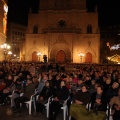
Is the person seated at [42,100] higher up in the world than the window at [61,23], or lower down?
lower down

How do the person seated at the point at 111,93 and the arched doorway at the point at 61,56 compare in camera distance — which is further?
the arched doorway at the point at 61,56

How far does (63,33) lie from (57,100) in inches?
1625

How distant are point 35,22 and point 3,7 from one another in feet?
54.3

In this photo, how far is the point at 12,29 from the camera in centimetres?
9388

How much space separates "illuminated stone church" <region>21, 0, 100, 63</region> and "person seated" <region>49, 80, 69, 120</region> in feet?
128

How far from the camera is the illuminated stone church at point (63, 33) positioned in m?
50.1

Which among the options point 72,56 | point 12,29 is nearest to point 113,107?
point 72,56

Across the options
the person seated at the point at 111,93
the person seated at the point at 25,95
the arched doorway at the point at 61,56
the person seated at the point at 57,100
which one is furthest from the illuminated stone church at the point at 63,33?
the person seated at the point at 57,100

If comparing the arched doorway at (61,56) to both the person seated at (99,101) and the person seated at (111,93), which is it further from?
A: the person seated at (99,101)

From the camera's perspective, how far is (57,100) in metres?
9.59

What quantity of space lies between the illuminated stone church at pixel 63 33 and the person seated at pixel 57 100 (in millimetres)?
39001

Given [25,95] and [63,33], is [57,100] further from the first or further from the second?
[63,33]

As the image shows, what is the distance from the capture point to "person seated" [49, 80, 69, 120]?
363 inches

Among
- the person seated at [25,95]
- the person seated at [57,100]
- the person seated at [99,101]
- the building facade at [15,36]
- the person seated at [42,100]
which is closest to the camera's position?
the person seated at [99,101]
